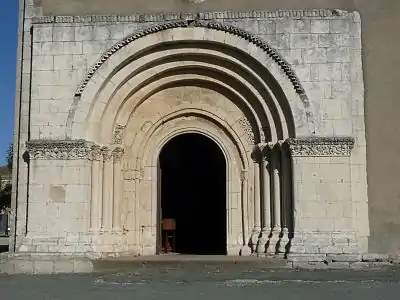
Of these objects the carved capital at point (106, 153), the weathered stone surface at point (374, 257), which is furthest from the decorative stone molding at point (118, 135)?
the weathered stone surface at point (374, 257)

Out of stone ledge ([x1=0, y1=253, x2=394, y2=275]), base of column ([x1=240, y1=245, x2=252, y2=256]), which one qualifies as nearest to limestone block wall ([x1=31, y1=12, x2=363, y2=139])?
stone ledge ([x1=0, y1=253, x2=394, y2=275])

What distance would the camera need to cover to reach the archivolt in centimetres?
1216

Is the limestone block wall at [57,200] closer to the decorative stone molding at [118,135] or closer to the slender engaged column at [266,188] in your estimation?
the decorative stone molding at [118,135]

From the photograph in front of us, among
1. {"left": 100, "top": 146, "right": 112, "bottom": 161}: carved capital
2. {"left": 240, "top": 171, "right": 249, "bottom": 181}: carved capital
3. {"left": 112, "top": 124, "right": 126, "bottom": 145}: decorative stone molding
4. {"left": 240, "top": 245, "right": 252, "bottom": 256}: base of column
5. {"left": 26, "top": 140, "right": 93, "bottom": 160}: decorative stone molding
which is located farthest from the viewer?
{"left": 240, "top": 171, "right": 249, "bottom": 181}: carved capital

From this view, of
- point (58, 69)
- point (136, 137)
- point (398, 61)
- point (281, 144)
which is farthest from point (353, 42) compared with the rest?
point (58, 69)

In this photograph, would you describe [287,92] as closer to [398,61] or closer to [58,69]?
[398,61]

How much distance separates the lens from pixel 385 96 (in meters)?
12.3

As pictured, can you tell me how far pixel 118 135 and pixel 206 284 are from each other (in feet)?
15.8

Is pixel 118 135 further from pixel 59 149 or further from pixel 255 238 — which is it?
pixel 255 238

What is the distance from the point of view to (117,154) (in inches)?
505

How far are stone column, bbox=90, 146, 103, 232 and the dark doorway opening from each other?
4.09 metres

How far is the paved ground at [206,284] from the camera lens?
789cm

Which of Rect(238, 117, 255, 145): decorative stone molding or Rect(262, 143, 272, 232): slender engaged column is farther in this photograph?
Rect(238, 117, 255, 145): decorative stone molding

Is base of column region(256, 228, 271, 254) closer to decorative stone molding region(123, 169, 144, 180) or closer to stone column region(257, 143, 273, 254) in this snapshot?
stone column region(257, 143, 273, 254)
